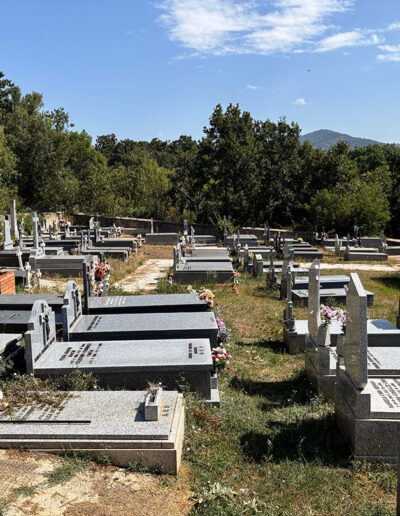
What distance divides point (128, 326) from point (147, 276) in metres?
8.79

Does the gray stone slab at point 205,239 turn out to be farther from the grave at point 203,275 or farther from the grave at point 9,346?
the grave at point 9,346

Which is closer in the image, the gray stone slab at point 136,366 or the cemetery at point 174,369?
the cemetery at point 174,369

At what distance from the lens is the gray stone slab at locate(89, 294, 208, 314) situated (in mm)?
9219

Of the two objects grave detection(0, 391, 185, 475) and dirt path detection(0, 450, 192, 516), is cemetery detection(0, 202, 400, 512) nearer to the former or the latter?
grave detection(0, 391, 185, 475)

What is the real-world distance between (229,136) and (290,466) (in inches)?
1093

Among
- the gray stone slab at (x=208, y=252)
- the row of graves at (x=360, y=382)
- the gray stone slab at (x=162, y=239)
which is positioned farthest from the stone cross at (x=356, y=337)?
the gray stone slab at (x=162, y=239)

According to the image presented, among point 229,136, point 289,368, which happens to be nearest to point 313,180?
point 229,136

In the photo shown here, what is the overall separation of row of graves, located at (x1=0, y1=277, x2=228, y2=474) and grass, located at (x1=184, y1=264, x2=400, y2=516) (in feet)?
1.21

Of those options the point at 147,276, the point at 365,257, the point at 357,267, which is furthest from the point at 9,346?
the point at 365,257

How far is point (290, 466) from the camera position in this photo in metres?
4.67

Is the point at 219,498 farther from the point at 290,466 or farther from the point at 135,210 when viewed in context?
the point at 135,210

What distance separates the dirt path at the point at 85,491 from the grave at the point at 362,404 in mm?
1892

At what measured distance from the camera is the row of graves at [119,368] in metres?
4.51

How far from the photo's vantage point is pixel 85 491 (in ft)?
13.1
